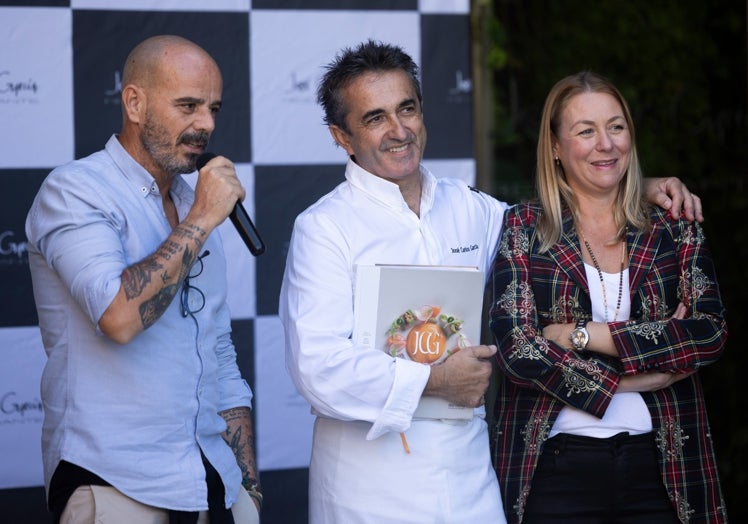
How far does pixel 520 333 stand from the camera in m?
2.62

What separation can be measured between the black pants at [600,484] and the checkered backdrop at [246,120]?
57.1 inches

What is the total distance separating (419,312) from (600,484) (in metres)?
0.67

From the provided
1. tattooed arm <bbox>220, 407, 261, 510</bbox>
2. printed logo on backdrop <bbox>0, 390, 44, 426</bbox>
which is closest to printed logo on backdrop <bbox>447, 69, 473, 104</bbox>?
tattooed arm <bbox>220, 407, 261, 510</bbox>

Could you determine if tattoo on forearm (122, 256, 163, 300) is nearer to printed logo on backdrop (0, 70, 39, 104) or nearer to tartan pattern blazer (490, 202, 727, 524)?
tartan pattern blazer (490, 202, 727, 524)

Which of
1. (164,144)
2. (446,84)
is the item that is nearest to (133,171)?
(164,144)

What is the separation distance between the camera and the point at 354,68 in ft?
8.66

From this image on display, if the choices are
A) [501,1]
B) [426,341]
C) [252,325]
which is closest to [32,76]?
[252,325]

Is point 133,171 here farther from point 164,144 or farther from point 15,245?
point 15,245

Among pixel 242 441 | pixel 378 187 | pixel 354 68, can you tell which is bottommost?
pixel 242 441

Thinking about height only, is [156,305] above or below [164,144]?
below

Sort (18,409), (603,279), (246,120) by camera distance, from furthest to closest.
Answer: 1. (246,120)
2. (18,409)
3. (603,279)

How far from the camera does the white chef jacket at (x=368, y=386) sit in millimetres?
2377

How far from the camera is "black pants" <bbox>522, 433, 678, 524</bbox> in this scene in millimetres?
2609

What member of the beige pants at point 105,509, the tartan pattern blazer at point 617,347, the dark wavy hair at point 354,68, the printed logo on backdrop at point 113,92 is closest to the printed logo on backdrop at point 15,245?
the printed logo on backdrop at point 113,92
